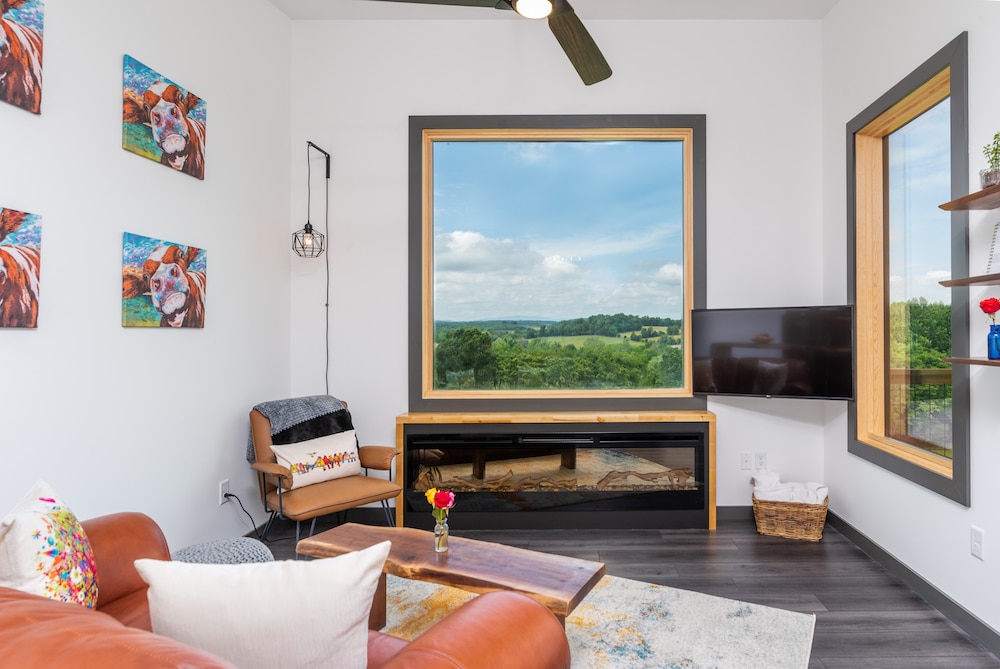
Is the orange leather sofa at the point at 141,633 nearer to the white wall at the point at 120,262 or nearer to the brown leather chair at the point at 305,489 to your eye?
the white wall at the point at 120,262

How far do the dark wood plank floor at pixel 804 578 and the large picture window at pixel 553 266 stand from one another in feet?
3.16

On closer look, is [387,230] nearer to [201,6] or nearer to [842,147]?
[201,6]

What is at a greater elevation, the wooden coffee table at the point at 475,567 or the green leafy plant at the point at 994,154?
the green leafy plant at the point at 994,154

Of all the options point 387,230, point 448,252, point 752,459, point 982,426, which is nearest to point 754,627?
point 982,426

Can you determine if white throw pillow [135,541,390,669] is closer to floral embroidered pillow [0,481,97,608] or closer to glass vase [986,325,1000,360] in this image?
floral embroidered pillow [0,481,97,608]

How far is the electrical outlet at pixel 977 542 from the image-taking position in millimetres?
2357

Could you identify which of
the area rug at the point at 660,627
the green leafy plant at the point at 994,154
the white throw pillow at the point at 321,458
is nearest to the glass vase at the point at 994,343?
the green leafy plant at the point at 994,154

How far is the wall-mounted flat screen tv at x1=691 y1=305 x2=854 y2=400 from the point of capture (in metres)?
3.27

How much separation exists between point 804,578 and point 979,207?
1904 millimetres

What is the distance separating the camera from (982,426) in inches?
93.9

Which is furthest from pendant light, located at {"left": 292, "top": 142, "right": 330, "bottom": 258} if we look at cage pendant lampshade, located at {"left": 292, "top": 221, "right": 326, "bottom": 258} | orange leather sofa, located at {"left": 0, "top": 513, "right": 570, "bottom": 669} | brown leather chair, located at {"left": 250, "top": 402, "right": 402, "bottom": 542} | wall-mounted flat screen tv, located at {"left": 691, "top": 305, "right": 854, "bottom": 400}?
wall-mounted flat screen tv, located at {"left": 691, "top": 305, "right": 854, "bottom": 400}

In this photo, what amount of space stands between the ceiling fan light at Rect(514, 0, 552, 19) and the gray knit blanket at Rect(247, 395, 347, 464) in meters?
2.46

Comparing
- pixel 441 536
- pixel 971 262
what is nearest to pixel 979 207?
pixel 971 262

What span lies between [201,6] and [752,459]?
14.0 ft
